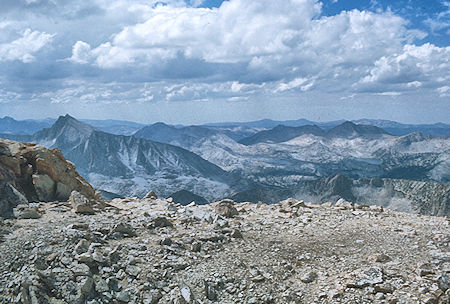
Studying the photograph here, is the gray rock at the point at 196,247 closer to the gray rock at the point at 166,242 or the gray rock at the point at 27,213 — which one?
the gray rock at the point at 166,242

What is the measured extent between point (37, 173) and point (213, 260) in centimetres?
1534

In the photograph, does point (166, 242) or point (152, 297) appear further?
point (166, 242)

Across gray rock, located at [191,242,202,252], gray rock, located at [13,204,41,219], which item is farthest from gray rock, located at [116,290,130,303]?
gray rock, located at [13,204,41,219]

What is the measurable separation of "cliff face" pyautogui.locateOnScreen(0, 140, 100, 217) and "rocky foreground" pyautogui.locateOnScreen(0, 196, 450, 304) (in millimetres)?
2634

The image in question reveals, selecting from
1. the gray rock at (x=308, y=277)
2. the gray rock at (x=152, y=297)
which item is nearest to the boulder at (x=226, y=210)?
the gray rock at (x=308, y=277)

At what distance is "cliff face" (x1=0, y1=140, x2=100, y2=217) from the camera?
21.1 meters

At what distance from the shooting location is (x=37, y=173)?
22.7 m

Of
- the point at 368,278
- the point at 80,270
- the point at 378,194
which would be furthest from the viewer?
the point at 378,194

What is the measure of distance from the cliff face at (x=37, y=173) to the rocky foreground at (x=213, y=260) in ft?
8.64

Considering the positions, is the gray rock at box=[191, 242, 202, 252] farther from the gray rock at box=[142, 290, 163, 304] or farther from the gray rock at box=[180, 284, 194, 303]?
the gray rock at box=[142, 290, 163, 304]

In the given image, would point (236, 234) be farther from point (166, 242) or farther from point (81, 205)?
point (81, 205)

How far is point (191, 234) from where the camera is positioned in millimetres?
16797

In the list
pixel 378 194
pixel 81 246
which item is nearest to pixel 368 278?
pixel 81 246

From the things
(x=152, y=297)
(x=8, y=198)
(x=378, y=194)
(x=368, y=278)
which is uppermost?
(x=8, y=198)
